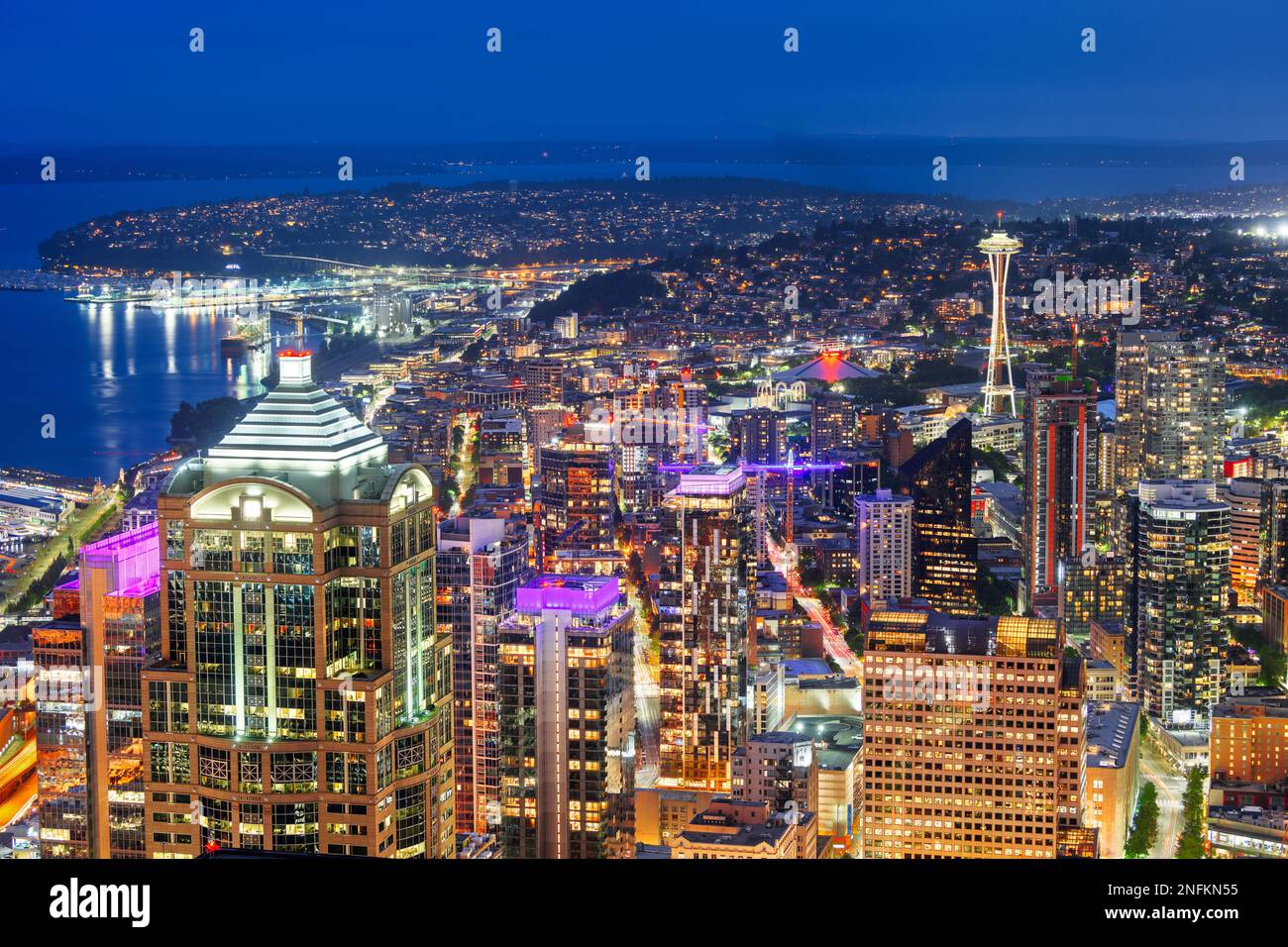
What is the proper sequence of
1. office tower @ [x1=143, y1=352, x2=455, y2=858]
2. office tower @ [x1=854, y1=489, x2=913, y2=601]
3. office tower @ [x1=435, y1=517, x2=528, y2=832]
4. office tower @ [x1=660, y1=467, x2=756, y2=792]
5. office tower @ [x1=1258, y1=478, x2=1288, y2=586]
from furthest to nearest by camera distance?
1. office tower @ [x1=854, y1=489, x2=913, y2=601]
2. office tower @ [x1=1258, y1=478, x2=1288, y2=586]
3. office tower @ [x1=660, y1=467, x2=756, y2=792]
4. office tower @ [x1=435, y1=517, x2=528, y2=832]
5. office tower @ [x1=143, y1=352, x2=455, y2=858]

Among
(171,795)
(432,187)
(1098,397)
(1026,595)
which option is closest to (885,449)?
(1098,397)

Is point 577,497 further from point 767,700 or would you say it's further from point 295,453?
point 295,453

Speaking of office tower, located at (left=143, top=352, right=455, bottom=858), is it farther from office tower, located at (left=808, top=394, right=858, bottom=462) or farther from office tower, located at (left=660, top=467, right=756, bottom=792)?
office tower, located at (left=808, top=394, right=858, bottom=462)

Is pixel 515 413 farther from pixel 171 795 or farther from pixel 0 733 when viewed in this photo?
pixel 171 795

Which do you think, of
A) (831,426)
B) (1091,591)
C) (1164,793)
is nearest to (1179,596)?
(1091,591)

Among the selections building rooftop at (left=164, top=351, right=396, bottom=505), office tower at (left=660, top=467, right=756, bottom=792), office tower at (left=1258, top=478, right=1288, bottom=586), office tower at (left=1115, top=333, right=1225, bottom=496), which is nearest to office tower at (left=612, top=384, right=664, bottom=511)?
office tower at (left=660, top=467, right=756, bottom=792)

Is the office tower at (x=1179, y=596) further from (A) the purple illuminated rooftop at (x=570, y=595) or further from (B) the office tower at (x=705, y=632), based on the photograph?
(A) the purple illuminated rooftop at (x=570, y=595)

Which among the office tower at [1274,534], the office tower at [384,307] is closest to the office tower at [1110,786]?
the office tower at [1274,534]
